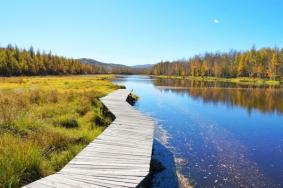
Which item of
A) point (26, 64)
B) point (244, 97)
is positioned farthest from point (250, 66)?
point (26, 64)

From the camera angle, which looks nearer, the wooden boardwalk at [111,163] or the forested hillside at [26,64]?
the wooden boardwalk at [111,163]

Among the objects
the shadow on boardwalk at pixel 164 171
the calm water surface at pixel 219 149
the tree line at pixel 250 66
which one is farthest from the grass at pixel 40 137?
→ the tree line at pixel 250 66

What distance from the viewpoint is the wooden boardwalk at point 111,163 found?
25.2ft

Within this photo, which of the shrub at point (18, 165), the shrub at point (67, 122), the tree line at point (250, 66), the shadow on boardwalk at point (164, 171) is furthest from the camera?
the tree line at point (250, 66)

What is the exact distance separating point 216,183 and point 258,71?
105m

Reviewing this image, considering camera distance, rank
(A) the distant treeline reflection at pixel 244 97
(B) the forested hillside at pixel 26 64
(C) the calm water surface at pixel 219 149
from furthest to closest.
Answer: (B) the forested hillside at pixel 26 64 → (A) the distant treeline reflection at pixel 244 97 → (C) the calm water surface at pixel 219 149

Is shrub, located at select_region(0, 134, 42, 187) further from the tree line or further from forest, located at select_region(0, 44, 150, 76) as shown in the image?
the tree line

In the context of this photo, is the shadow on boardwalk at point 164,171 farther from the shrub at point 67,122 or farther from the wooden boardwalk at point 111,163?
the shrub at point 67,122

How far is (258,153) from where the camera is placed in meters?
16.2

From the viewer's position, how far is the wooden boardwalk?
770 cm

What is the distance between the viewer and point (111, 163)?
30.3ft

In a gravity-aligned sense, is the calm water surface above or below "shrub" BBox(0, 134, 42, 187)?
below

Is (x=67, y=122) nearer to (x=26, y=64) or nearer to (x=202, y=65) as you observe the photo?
(x=26, y=64)

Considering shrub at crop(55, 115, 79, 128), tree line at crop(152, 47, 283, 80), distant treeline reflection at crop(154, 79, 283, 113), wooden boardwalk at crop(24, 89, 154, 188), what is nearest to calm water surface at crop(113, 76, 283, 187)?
wooden boardwalk at crop(24, 89, 154, 188)
